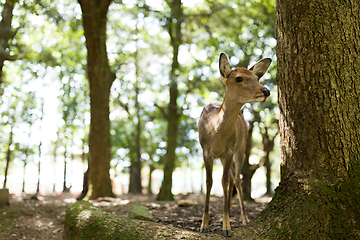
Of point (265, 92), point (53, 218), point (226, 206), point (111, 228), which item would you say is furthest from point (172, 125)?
point (265, 92)

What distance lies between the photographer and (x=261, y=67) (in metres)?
4.04

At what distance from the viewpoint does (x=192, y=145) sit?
22.1 meters

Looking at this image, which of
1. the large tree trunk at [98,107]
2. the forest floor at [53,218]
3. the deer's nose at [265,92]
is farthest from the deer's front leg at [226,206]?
the large tree trunk at [98,107]

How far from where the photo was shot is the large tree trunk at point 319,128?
3164mm

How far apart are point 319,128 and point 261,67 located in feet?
3.94

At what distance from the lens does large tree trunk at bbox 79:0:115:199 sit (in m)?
9.06

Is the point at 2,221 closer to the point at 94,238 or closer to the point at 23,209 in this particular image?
the point at 23,209

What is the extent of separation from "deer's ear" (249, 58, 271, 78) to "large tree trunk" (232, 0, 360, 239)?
28 cm

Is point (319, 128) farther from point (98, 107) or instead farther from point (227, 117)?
point (98, 107)

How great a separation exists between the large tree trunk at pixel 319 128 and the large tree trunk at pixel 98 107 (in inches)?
259

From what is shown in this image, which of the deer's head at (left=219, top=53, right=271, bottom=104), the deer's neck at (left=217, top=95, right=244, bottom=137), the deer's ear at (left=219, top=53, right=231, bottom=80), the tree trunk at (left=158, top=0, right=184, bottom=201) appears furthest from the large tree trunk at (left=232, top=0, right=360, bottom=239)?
the tree trunk at (left=158, top=0, right=184, bottom=201)

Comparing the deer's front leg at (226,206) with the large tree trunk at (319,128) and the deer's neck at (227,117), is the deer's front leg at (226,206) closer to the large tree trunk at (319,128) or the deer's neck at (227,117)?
the large tree trunk at (319,128)

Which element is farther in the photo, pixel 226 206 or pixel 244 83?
pixel 226 206

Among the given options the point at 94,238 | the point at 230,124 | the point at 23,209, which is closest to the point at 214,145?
the point at 230,124
